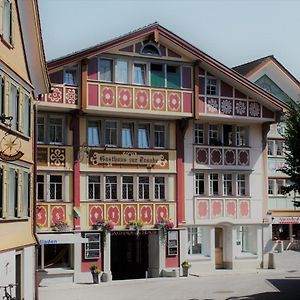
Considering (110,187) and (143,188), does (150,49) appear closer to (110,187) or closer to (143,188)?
(143,188)

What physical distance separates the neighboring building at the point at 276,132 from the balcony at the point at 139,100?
44.9 feet

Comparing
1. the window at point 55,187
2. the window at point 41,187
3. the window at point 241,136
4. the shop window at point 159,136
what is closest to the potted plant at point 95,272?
the window at point 55,187

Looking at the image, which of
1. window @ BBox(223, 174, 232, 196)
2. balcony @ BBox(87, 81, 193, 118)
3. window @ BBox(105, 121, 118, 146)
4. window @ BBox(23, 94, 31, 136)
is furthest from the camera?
window @ BBox(223, 174, 232, 196)

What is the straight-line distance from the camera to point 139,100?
33938mm

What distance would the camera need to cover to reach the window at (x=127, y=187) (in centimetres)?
3444

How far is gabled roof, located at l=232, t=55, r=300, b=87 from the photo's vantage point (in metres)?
47.8

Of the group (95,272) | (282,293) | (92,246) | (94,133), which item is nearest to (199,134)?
(94,133)

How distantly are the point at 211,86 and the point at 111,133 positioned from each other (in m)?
5.76

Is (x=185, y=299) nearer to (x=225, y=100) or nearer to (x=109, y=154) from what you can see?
(x=109, y=154)

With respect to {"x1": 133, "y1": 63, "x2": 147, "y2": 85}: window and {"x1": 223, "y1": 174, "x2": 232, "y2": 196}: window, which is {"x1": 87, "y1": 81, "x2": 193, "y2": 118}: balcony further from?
{"x1": 223, "y1": 174, "x2": 232, "y2": 196}: window

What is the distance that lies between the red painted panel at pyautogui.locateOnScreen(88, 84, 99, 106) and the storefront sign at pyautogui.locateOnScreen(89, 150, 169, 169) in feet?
7.79

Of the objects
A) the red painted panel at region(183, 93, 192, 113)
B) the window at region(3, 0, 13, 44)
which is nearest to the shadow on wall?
the red painted panel at region(183, 93, 192, 113)

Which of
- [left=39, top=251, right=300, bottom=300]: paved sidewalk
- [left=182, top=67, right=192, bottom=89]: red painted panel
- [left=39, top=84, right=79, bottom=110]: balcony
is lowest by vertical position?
[left=39, top=251, right=300, bottom=300]: paved sidewalk

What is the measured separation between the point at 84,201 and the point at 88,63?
636 centimetres
